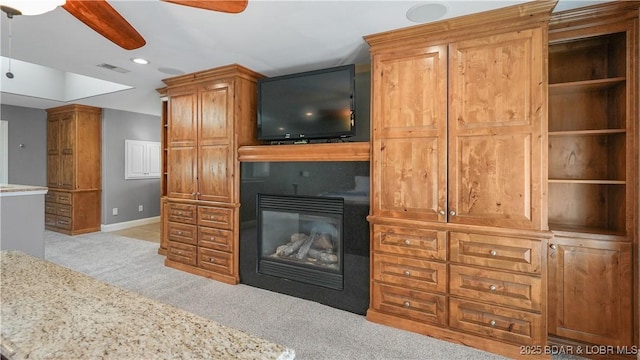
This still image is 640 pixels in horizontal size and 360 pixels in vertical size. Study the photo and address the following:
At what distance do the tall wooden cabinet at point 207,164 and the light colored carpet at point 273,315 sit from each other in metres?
0.28

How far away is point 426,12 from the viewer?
2.04 m

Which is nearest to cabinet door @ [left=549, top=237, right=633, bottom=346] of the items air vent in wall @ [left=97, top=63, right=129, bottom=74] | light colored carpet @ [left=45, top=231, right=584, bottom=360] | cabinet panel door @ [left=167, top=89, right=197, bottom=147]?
light colored carpet @ [left=45, top=231, right=584, bottom=360]

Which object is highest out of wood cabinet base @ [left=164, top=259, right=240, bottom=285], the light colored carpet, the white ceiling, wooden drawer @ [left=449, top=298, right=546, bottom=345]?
the white ceiling

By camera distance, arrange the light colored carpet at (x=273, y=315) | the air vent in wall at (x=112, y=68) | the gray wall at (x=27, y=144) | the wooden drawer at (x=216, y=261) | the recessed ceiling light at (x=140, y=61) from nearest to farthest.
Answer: the light colored carpet at (x=273, y=315)
the recessed ceiling light at (x=140, y=61)
the air vent in wall at (x=112, y=68)
the wooden drawer at (x=216, y=261)
the gray wall at (x=27, y=144)

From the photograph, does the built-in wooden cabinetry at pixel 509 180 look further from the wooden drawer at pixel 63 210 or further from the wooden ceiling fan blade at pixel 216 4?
the wooden drawer at pixel 63 210

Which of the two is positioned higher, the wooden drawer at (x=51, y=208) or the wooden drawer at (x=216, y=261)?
the wooden drawer at (x=51, y=208)

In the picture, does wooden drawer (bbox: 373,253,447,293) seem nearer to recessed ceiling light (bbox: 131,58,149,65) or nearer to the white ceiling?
the white ceiling

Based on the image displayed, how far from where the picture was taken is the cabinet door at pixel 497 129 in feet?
6.46

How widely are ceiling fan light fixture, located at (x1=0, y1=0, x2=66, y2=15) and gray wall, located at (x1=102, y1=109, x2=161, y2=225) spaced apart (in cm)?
529

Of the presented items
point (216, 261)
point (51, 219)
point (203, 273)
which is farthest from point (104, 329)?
point (51, 219)

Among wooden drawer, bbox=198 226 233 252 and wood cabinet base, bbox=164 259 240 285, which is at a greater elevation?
wooden drawer, bbox=198 226 233 252

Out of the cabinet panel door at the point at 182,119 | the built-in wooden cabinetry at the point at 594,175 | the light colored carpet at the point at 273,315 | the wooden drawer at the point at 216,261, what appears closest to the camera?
the built-in wooden cabinetry at the point at 594,175

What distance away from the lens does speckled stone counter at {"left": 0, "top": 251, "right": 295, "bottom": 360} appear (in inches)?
22.5

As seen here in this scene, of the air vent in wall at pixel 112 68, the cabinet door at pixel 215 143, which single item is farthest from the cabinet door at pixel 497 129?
the air vent in wall at pixel 112 68
